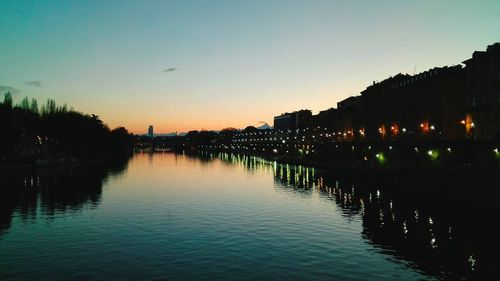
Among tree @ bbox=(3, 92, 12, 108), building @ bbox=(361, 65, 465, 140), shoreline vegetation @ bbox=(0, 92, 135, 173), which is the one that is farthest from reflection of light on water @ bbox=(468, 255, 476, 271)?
tree @ bbox=(3, 92, 12, 108)

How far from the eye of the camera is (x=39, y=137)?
167 meters

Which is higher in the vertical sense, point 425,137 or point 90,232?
point 425,137

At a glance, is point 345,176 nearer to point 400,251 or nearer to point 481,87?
point 481,87

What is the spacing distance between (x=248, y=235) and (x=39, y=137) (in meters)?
136

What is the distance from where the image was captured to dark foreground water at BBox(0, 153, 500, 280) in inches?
1503

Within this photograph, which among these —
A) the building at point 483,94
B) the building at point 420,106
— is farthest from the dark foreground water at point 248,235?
the building at point 420,106

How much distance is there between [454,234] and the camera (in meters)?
51.9

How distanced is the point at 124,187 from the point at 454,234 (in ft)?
237

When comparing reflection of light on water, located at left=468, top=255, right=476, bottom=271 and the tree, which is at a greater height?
the tree

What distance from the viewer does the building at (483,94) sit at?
102 m

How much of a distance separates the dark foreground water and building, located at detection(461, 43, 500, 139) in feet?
90.5

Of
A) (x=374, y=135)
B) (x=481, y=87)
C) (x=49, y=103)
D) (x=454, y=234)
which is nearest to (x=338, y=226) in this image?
(x=454, y=234)

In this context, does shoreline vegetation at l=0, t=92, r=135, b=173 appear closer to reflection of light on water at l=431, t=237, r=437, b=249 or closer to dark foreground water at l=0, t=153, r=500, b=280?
dark foreground water at l=0, t=153, r=500, b=280

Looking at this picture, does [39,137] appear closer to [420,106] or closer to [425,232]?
[420,106]
